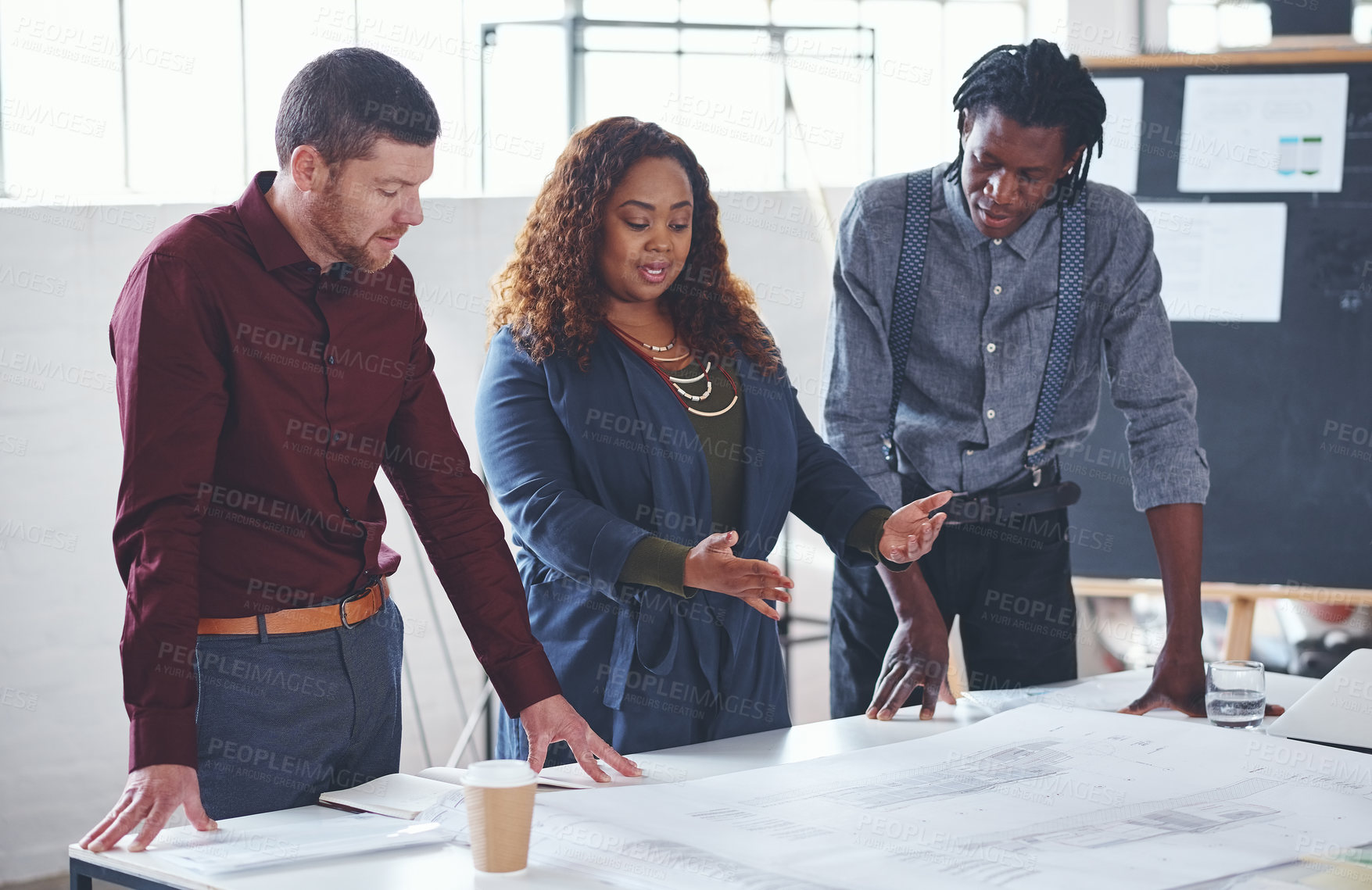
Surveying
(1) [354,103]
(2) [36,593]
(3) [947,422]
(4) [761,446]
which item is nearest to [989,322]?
(3) [947,422]

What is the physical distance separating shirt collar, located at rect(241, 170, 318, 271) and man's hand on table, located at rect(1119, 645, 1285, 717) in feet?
4.17

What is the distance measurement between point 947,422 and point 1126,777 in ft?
2.59

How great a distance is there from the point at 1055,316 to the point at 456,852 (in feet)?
4.44

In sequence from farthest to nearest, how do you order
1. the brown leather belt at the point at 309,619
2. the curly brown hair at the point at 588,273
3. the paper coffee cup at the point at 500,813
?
the curly brown hair at the point at 588,273 < the brown leather belt at the point at 309,619 < the paper coffee cup at the point at 500,813

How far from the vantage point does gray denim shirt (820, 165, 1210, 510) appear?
2102 millimetres

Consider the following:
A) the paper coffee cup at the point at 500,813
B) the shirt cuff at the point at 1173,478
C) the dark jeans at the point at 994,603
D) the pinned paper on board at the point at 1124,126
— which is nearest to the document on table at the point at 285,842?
the paper coffee cup at the point at 500,813

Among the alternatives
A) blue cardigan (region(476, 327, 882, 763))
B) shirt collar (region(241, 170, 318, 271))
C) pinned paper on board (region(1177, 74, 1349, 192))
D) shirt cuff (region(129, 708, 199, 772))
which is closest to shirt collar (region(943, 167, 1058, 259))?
blue cardigan (region(476, 327, 882, 763))

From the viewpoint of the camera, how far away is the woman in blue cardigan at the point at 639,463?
1767mm

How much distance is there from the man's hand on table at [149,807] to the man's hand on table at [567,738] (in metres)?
0.37

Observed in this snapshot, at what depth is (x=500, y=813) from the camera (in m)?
1.14

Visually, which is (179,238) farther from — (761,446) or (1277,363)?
(1277,363)

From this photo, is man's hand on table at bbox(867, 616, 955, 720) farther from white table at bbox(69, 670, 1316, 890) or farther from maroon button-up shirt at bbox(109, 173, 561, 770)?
maroon button-up shirt at bbox(109, 173, 561, 770)

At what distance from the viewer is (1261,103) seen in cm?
337

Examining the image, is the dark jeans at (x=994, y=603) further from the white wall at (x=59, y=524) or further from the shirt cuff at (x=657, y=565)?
the white wall at (x=59, y=524)
